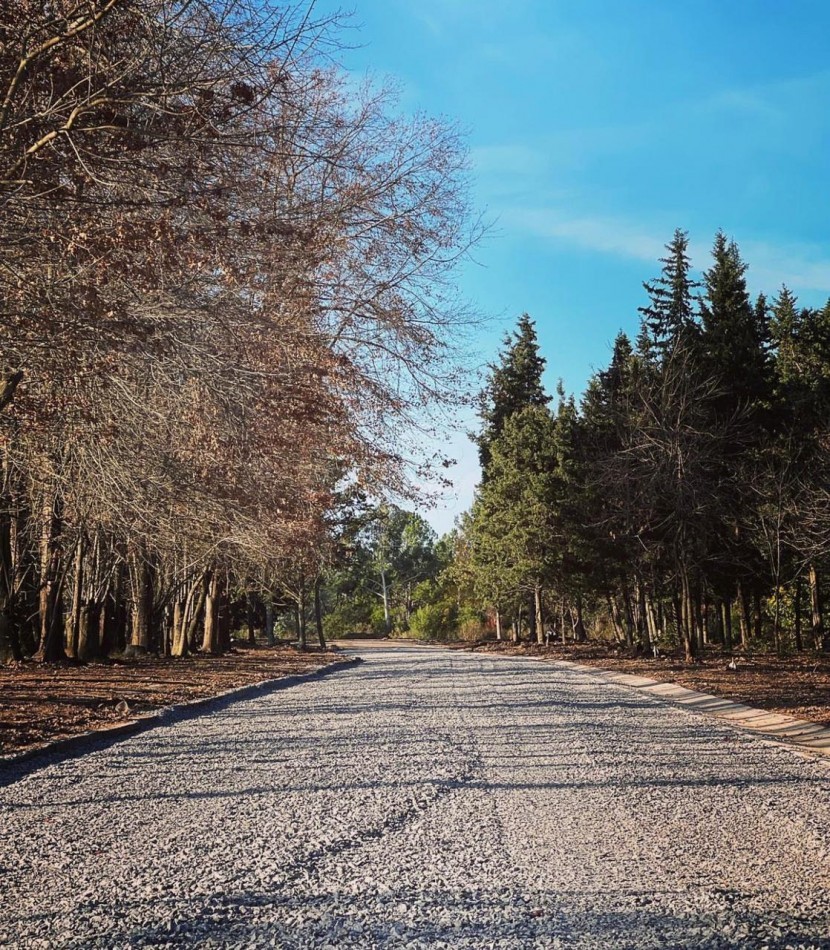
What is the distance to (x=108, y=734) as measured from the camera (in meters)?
10.4

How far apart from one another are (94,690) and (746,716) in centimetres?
984

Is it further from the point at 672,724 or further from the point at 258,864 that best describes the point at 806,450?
the point at 258,864

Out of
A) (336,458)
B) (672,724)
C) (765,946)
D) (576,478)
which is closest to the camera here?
(765,946)

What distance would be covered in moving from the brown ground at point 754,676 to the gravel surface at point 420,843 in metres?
5.06

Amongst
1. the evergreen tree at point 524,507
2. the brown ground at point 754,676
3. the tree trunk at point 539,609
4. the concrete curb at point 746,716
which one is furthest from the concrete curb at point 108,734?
the tree trunk at point 539,609

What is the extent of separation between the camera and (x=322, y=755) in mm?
9062

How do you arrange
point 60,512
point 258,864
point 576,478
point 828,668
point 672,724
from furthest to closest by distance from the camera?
point 576,478 < point 828,668 < point 60,512 < point 672,724 < point 258,864

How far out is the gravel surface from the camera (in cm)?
402

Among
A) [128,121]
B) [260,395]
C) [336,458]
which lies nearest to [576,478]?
[336,458]

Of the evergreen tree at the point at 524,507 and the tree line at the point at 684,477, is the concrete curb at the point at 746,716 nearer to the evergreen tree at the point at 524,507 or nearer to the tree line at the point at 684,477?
the tree line at the point at 684,477

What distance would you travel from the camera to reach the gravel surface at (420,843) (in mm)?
4023

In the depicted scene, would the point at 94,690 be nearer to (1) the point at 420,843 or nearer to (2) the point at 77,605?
(2) the point at 77,605

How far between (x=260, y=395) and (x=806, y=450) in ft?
72.9

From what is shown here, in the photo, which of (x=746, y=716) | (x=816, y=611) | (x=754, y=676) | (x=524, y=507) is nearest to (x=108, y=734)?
(x=746, y=716)
